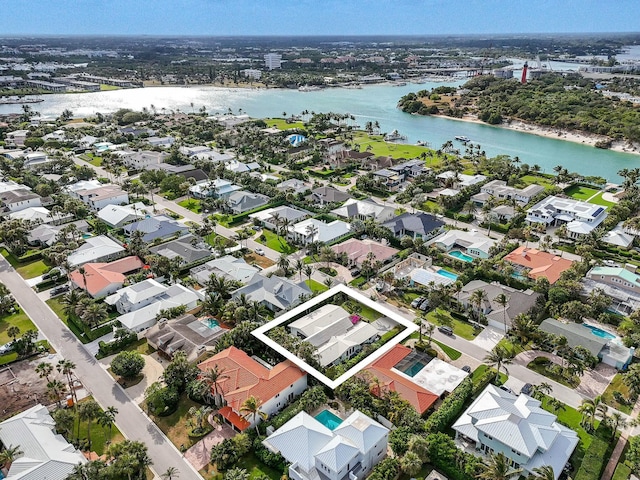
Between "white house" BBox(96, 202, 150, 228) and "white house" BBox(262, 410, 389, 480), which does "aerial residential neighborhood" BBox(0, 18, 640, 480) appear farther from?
"white house" BBox(96, 202, 150, 228)

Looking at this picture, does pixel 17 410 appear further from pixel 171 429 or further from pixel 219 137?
pixel 219 137

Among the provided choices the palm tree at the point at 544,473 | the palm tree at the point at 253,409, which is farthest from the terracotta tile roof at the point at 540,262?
the palm tree at the point at 253,409

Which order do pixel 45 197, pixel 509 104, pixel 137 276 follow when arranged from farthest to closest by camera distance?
1. pixel 509 104
2. pixel 45 197
3. pixel 137 276

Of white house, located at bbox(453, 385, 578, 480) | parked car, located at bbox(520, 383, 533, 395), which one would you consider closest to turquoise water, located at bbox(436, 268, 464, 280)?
parked car, located at bbox(520, 383, 533, 395)

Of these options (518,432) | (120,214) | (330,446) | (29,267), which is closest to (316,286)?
(330,446)

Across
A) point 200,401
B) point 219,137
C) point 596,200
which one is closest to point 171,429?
point 200,401

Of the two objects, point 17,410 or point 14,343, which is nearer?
point 17,410
